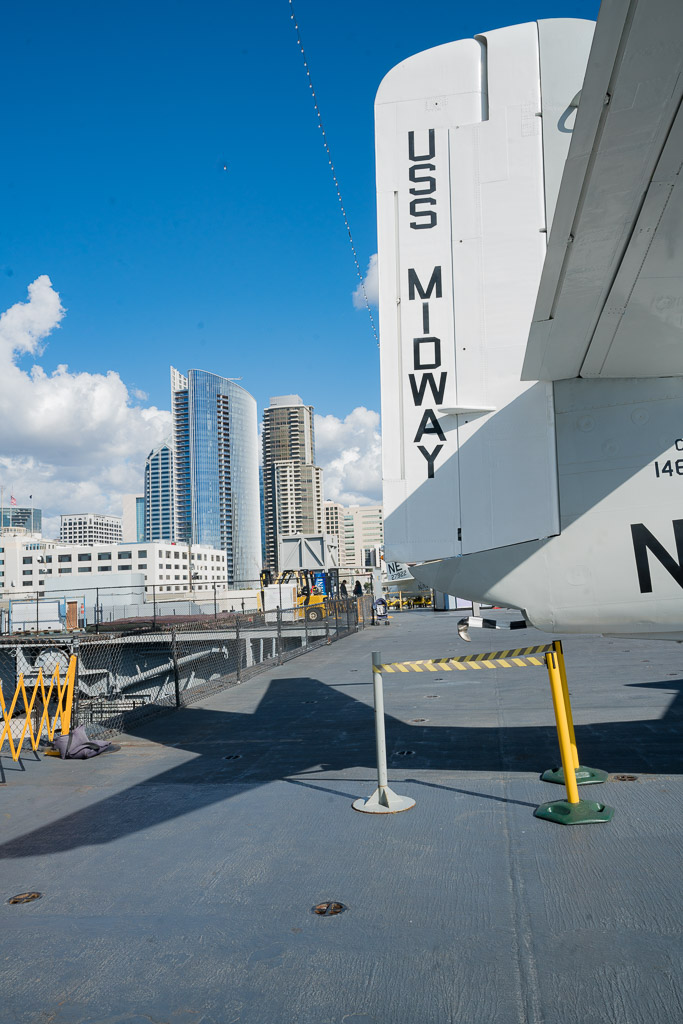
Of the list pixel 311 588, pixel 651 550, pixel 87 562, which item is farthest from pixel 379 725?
pixel 87 562

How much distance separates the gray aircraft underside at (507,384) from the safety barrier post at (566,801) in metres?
0.41

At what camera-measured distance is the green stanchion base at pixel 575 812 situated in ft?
16.3

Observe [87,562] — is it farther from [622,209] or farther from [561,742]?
[622,209]

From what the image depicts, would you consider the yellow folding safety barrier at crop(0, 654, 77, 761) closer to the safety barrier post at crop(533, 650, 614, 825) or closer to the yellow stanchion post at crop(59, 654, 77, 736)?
the yellow stanchion post at crop(59, 654, 77, 736)

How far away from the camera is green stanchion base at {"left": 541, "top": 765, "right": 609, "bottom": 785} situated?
5836 mm

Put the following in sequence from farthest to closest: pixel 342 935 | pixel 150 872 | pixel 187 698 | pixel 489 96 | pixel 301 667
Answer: pixel 301 667 → pixel 187 698 → pixel 489 96 → pixel 150 872 → pixel 342 935

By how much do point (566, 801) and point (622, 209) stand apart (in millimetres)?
4121

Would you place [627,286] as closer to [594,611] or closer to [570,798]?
[594,611]

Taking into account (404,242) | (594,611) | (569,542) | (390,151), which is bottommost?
(594,611)

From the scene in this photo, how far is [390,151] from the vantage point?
5.65 m

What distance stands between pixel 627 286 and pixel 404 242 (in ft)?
7.78

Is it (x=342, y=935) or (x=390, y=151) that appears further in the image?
(x=390, y=151)

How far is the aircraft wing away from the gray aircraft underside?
215 millimetres

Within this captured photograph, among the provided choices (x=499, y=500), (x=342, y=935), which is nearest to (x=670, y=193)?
(x=499, y=500)
